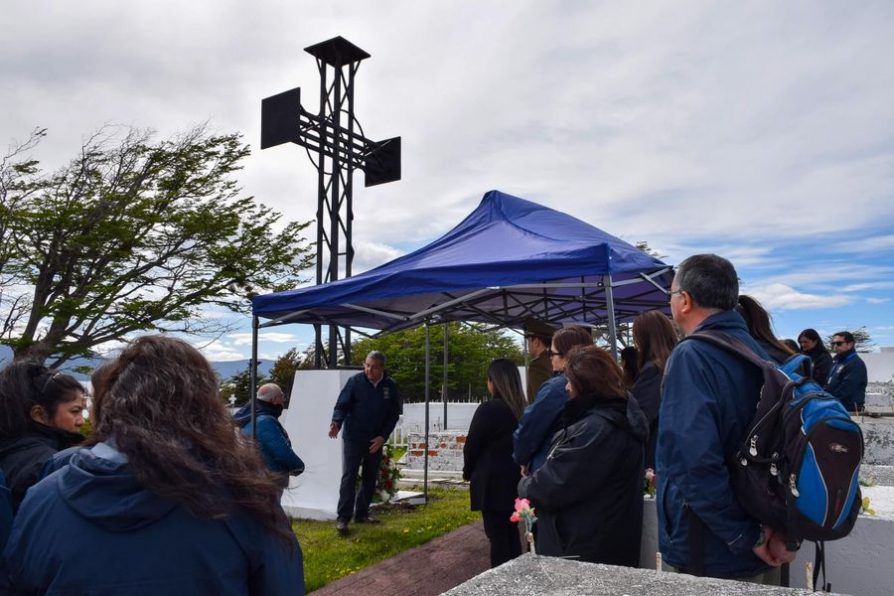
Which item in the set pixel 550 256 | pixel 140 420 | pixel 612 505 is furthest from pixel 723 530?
pixel 550 256

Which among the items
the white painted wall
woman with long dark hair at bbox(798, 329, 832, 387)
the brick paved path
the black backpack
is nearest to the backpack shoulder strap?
the black backpack

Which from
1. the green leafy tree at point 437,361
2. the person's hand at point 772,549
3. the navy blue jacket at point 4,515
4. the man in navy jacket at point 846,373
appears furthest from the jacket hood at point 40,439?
the green leafy tree at point 437,361

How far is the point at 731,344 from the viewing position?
221 centimetres

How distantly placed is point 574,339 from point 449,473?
7.07 m

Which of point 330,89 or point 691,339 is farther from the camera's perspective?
point 330,89

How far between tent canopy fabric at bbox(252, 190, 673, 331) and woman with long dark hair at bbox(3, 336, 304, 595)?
3.70 meters

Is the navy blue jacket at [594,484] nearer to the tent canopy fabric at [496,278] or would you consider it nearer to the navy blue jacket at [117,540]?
the tent canopy fabric at [496,278]

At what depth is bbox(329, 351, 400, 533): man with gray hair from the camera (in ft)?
22.6

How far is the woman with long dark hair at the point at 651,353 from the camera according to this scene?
3611 mm

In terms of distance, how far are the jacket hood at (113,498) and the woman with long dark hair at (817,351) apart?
282 inches

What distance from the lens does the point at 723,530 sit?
2.10m

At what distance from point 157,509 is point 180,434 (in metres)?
0.14

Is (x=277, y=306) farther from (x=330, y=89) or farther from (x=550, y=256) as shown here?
(x=330, y=89)

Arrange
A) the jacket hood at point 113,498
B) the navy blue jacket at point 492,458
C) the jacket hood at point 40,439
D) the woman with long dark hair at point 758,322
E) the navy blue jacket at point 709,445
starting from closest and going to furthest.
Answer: the jacket hood at point 113,498, the navy blue jacket at point 709,445, the jacket hood at point 40,439, the woman with long dark hair at point 758,322, the navy blue jacket at point 492,458
